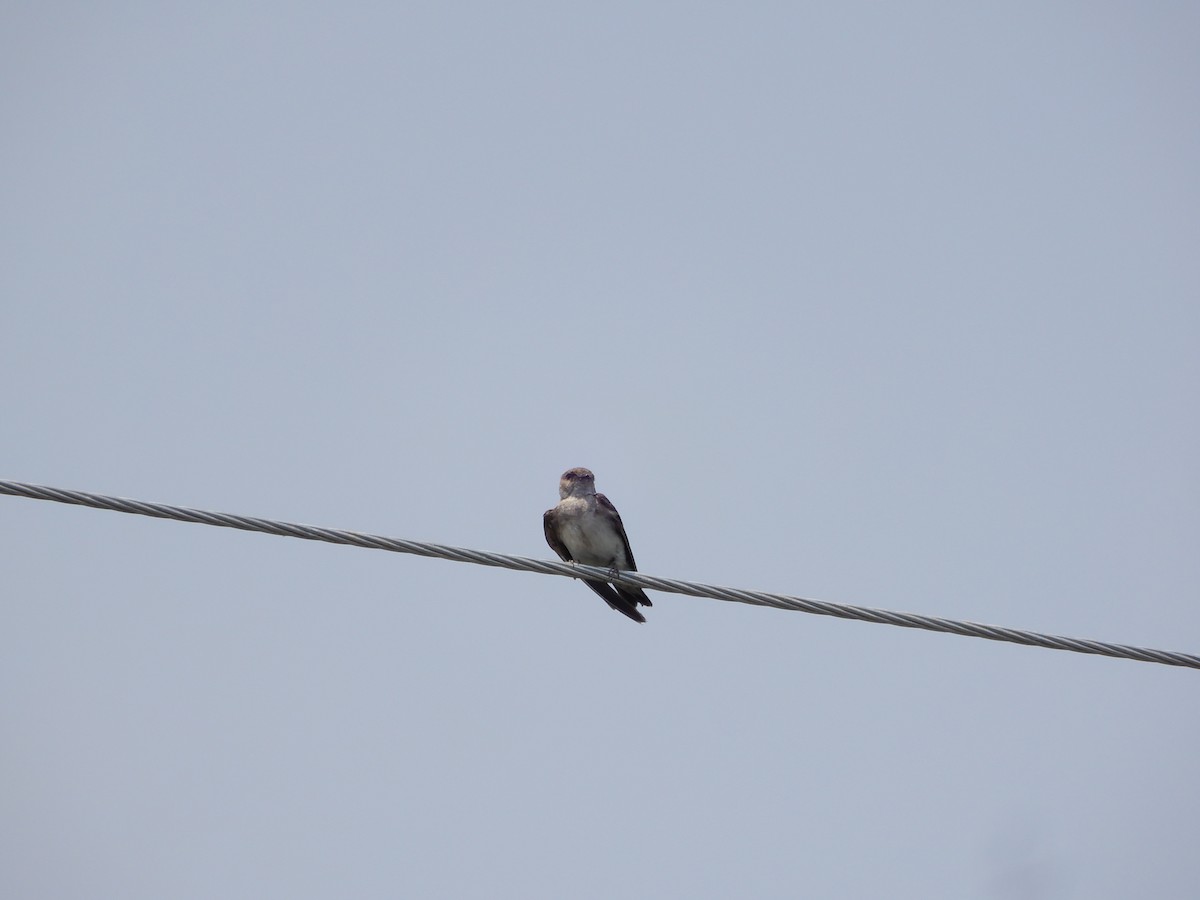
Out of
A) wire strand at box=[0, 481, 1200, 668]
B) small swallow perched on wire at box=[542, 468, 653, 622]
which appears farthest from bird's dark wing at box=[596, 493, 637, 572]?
wire strand at box=[0, 481, 1200, 668]

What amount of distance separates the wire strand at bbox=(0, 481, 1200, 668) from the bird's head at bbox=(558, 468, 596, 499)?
173 inches

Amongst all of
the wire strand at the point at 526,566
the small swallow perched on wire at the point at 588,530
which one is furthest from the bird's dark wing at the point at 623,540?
the wire strand at the point at 526,566

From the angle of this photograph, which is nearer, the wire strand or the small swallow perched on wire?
the wire strand

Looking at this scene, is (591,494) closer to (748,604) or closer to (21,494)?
(748,604)

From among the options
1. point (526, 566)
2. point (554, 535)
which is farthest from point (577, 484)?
point (526, 566)

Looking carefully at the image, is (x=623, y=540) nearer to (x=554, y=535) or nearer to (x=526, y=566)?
(x=554, y=535)

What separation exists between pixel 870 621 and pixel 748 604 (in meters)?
0.62

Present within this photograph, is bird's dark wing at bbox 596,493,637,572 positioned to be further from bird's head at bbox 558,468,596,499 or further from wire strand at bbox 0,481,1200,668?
wire strand at bbox 0,481,1200,668

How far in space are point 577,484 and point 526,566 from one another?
4.48 m

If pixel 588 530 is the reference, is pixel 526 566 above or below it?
below

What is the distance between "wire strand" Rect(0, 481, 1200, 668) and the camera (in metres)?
6.36

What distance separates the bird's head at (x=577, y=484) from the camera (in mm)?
11539

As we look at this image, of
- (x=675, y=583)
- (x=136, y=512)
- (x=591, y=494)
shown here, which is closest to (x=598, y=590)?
(x=591, y=494)

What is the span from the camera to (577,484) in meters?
11.6
